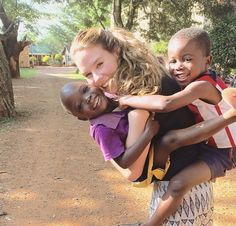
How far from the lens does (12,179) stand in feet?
15.7

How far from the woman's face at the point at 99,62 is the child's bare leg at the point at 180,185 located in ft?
1.65

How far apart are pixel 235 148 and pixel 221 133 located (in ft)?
0.44

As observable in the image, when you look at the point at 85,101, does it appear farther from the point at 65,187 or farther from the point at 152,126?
the point at 65,187

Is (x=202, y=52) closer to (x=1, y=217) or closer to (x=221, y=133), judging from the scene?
(x=221, y=133)

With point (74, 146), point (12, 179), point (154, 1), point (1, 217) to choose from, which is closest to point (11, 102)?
point (74, 146)

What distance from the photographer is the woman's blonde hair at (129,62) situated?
1.57 meters

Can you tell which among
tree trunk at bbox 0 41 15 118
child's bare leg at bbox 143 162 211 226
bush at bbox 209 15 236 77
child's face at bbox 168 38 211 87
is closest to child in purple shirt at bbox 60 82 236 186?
child's bare leg at bbox 143 162 211 226

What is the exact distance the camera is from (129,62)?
159 centimetres

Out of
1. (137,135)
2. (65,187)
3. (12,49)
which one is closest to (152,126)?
(137,135)

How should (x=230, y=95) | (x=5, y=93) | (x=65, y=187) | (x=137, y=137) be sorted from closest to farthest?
1. (x=230, y=95)
2. (x=137, y=137)
3. (x=65, y=187)
4. (x=5, y=93)

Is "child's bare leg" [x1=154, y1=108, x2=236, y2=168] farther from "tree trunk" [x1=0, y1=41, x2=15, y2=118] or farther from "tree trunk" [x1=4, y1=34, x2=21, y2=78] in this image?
"tree trunk" [x1=4, y1=34, x2=21, y2=78]

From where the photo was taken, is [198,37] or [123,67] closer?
[123,67]

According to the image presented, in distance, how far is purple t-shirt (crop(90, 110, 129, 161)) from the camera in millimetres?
1536

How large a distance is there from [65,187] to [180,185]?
3007mm
